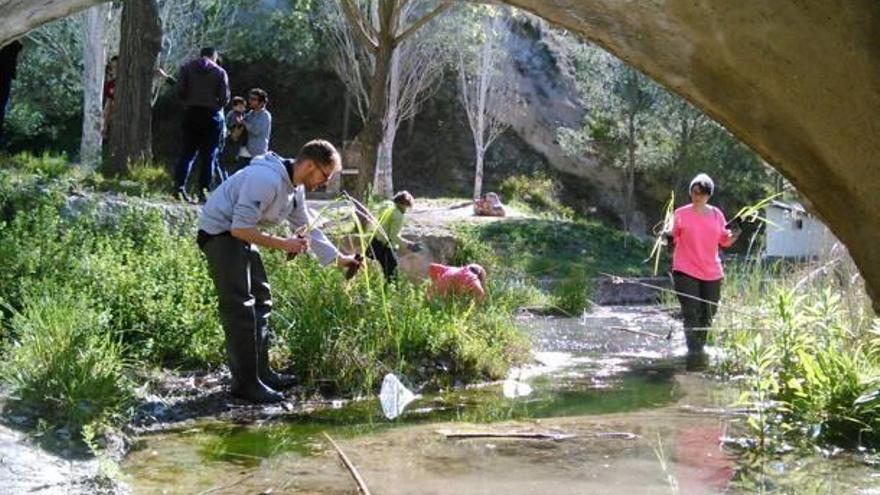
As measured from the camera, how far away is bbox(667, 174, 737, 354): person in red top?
10.8 metres

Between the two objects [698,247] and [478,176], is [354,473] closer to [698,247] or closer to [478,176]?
[698,247]

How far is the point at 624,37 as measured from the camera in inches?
92.3

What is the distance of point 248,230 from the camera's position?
23.5 feet

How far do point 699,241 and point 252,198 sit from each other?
5125mm

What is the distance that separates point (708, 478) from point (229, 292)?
3150mm

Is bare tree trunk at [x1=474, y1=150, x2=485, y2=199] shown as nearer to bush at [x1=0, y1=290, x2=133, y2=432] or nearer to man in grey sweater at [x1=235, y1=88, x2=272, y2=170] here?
man in grey sweater at [x1=235, y1=88, x2=272, y2=170]

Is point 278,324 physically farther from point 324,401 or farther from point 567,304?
point 567,304

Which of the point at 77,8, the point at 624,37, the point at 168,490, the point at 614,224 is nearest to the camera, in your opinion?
the point at 624,37

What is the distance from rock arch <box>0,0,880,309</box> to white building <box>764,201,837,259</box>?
737 mm

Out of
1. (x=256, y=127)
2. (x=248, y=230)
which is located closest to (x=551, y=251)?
(x=256, y=127)

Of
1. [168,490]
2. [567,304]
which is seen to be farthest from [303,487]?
[567,304]

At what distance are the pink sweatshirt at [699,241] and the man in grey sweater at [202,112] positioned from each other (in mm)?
5030

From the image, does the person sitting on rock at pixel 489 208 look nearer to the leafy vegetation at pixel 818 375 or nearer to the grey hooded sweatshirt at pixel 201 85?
the grey hooded sweatshirt at pixel 201 85

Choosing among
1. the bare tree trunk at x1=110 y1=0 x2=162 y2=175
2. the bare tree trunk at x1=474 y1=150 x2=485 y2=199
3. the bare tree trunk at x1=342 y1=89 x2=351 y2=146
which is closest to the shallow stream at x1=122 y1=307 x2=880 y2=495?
the bare tree trunk at x1=110 y1=0 x2=162 y2=175
